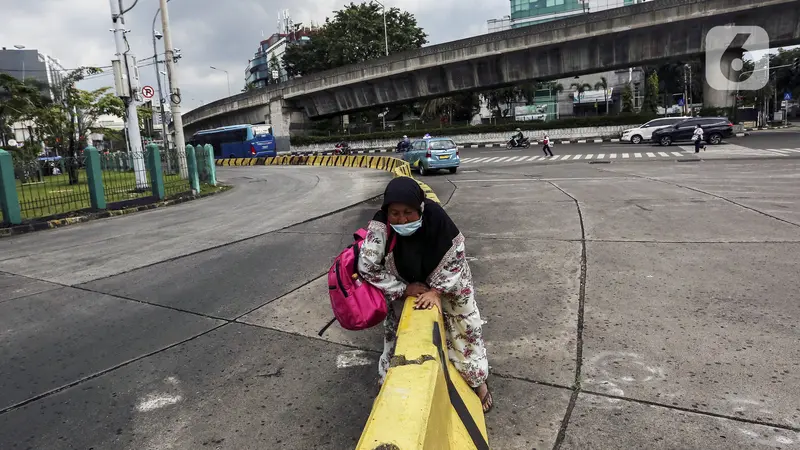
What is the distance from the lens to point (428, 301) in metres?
2.73

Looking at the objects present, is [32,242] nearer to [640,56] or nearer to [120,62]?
[120,62]

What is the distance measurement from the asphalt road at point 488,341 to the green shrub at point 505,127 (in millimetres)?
32993

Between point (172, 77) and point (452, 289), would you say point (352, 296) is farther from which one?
point (172, 77)

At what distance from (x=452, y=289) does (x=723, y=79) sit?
36.3 metres

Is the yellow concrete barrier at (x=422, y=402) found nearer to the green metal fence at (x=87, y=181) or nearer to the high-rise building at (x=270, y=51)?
the green metal fence at (x=87, y=181)

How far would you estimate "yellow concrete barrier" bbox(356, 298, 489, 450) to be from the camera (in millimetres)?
1812

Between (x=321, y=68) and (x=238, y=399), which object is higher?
(x=321, y=68)

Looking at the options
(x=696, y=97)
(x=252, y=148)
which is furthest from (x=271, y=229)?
(x=696, y=97)

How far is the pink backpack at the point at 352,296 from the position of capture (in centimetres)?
267

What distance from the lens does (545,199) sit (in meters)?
10.9

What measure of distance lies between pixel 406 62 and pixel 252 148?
14.3 m

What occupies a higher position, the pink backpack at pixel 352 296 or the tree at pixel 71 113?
the tree at pixel 71 113

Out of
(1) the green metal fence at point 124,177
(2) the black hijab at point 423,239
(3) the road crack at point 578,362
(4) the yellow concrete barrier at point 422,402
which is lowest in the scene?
(3) the road crack at point 578,362

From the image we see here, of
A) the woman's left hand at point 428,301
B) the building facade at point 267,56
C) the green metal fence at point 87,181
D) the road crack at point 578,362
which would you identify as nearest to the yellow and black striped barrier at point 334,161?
the green metal fence at point 87,181
